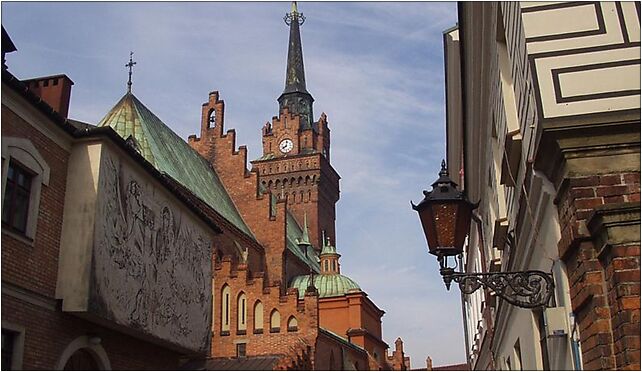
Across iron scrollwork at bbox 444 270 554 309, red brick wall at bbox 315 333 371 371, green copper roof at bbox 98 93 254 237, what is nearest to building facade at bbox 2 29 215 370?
iron scrollwork at bbox 444 270 554 309

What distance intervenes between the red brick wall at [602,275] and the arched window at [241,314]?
26919 millimetres

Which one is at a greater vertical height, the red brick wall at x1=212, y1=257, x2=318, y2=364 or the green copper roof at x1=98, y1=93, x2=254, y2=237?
the green copper roof at x1=98, y1=93, x2=254, y2=237

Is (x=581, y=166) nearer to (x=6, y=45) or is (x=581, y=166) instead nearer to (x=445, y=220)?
(x=445, y=220)

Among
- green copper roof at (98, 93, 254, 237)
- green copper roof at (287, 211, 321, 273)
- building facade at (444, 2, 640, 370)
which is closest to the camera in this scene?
building facade at (444, 2, 640, 370)

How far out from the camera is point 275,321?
1240 inches

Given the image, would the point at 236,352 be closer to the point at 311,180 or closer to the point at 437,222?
the point at 437,222

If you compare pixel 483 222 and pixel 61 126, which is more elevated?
pixel 61 126

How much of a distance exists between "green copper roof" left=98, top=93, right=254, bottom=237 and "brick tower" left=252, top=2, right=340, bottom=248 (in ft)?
50.8

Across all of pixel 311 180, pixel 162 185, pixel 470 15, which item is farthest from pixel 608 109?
pixel 311 180

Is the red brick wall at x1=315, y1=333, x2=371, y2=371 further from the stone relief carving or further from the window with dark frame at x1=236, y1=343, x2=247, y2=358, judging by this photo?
the stone relief carving

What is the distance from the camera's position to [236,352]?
31.2m

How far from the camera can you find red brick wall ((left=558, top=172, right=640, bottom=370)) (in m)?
4.98

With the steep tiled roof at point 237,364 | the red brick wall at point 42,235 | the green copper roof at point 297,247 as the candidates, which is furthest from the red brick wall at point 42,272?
the green copper roof at point 297,247

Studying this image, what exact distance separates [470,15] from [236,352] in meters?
24.4
